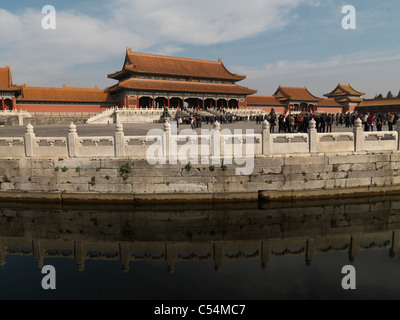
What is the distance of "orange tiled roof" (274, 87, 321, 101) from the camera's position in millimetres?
60178

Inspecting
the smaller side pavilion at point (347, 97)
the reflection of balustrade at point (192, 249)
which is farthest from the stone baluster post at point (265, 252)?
the smaller side pavilion at point (347, 97)

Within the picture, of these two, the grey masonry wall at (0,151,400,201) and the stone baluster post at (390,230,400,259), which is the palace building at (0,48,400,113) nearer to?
the grey masonry wall at (0,151,400,201)

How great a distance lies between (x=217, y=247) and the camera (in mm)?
8531

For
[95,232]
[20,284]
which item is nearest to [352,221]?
[95,232]

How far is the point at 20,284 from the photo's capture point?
6910 millimetres

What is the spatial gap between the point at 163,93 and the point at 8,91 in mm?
21121

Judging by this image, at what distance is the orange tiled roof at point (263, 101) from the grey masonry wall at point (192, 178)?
4644cm

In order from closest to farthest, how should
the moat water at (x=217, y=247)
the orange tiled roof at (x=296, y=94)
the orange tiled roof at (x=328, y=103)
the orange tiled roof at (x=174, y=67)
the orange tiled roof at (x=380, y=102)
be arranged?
the moat water at (x=217, y=247) < the orange tiled roof at (x=174, y=67) < the orange tiled roof at (x=380, y=102) < the orange tiled roof at (x=296, y=94) < the orange tiled roof at (x=328, y=103)

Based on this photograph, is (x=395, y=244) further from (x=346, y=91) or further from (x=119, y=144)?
(x=346, y=91)

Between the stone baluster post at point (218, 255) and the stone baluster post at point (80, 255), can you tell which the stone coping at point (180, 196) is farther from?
the stone baluster post at point (218, 255)

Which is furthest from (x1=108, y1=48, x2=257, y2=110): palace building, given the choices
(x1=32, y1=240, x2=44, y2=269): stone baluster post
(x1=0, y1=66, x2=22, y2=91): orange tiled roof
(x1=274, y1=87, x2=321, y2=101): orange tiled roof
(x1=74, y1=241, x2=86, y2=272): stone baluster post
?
(x1=74, y1=241, x2=86, y2=272): stone baluster post

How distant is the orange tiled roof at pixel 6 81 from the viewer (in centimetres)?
4019

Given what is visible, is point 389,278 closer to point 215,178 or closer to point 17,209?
point 215,178

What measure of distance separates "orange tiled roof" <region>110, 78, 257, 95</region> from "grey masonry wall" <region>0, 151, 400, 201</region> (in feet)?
115
